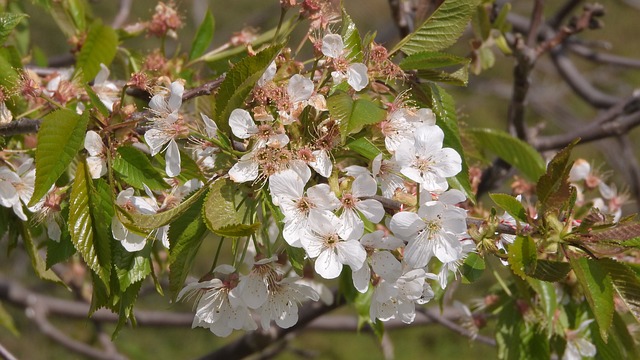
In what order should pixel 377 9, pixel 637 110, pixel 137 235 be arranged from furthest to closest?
1. pixel 377 9
2. pixel 637 110
3. pixel 137 235

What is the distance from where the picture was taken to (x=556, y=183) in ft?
3.36

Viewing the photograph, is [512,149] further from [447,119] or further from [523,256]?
[523,256]

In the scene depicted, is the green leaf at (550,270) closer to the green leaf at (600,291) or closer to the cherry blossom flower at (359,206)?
the green leaf at (600,291)

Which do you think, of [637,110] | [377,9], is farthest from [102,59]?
[377,9]

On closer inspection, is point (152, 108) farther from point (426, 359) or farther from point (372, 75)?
point (426, 359)

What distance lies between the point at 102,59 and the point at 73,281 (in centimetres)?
125

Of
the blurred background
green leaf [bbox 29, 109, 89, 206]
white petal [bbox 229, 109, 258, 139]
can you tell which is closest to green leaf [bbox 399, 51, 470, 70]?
white petal [bbox 229, 109, 258, 139]

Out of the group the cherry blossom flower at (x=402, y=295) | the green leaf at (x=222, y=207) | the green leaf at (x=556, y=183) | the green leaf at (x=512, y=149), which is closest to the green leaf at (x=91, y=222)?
the green leaf at (x=222, y=207)

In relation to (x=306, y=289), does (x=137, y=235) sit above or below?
above

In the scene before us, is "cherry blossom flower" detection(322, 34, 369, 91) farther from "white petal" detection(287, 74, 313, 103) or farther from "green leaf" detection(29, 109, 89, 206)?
"green leaf" detection(29, 109, 89, 206)

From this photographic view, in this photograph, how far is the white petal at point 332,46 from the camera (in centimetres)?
111

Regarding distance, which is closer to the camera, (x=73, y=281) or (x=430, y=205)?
(x=430, y=205)

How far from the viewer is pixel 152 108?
1.14 metres

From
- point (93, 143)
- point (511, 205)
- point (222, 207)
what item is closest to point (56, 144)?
point (93, 143)
